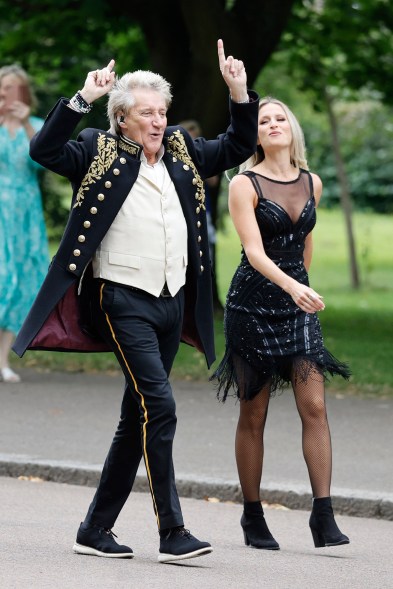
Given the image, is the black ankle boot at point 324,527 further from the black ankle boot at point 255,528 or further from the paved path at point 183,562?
the black ankle boot at point 255,528

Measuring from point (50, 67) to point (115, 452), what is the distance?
1720 centimetres

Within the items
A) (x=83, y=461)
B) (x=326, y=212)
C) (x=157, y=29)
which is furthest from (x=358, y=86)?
(x=326, y=212)

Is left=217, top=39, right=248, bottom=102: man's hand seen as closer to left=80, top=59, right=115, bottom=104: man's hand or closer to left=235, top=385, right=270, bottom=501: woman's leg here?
left=80, top=59, right=115, bottom=104: man's hand

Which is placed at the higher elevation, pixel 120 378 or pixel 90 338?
pixel 90 338

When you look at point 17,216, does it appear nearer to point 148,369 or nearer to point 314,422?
point 314,422

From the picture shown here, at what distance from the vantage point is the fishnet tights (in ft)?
20.4

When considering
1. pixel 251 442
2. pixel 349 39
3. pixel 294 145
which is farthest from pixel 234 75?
pixel 349 39

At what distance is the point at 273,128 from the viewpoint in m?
6.41

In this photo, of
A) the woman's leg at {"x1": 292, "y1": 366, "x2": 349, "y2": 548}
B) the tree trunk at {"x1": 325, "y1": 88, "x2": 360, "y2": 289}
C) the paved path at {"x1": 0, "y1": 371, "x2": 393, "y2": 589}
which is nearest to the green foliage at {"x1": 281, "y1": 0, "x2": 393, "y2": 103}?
the tree trunk at {"x1": 325, "y1": 88, "x2": 360, "y2": 289}

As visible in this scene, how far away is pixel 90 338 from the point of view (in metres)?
5.87

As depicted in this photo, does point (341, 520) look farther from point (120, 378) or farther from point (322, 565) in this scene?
point (120, 378)

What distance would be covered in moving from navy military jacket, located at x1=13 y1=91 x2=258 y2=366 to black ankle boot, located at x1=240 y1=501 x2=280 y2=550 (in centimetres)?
78

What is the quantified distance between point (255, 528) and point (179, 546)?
76 cm

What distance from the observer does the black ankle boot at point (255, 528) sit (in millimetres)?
6312
